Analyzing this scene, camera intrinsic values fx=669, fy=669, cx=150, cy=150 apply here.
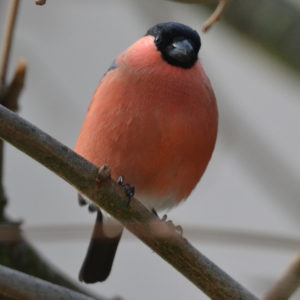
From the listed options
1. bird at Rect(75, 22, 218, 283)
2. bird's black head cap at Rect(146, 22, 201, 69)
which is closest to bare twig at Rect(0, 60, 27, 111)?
bird at Rect(75, 22, 218, 283)

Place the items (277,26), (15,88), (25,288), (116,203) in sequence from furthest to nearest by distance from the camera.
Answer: (15,88) → (277,26) → (116,203) → (25,288)

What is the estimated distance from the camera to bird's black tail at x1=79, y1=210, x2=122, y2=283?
3.74 metres

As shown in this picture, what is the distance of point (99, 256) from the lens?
381 cm

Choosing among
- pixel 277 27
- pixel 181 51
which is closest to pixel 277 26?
pixel 277 27

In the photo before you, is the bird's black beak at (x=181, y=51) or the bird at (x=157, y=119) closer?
the bird at (x=157, y=119)

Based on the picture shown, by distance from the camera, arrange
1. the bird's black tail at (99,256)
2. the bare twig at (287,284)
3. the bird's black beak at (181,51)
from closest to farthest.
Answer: the bare twig at (287,284)
the bird's black beak at (181,51)
the bird's black tail at (99,256)

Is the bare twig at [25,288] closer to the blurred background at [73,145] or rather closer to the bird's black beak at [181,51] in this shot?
the bird's black beak at [181,51]

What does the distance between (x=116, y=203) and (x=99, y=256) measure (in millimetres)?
1570

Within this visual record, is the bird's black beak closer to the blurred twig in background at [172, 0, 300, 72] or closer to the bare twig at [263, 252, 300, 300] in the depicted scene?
the blurred twig in background at [172, 0, 300, 72]

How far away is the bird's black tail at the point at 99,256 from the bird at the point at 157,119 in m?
0.57

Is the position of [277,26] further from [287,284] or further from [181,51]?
[287,284]

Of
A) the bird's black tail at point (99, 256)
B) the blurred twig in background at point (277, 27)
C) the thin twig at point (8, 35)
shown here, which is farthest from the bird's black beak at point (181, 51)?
the bird's black tail at point (99, 256)

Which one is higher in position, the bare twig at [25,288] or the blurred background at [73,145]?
the bare twig at [25,288]

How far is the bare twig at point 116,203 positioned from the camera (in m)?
2.05
